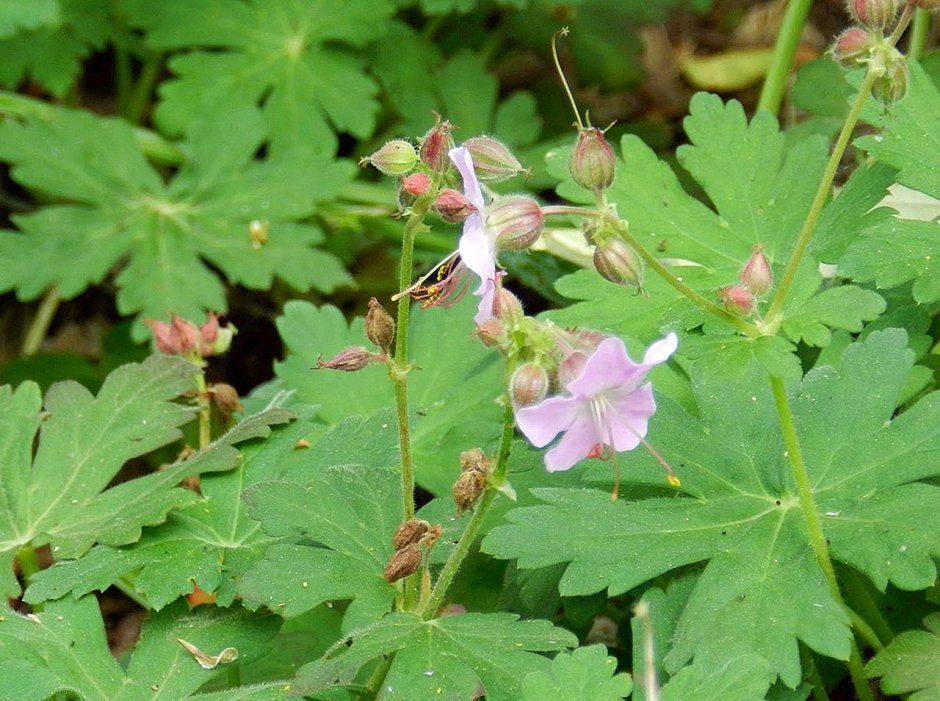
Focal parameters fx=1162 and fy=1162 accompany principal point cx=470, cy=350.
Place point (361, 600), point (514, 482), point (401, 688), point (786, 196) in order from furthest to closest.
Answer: point (786, 196), point (514, 482), point (361, 600), point (401, 688)

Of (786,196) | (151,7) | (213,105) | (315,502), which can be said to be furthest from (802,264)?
(151,7)

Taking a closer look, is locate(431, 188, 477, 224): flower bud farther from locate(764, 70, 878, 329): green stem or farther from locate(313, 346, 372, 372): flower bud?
locate(764, 70, 878, 329): green stem

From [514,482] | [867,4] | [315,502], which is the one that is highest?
[867,4]

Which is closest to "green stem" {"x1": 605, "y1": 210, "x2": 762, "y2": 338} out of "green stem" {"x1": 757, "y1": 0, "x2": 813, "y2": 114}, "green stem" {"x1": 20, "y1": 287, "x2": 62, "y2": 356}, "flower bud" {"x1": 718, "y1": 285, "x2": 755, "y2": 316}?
"flower bud" {"x1": 718, "y1": 285, "x2": 755, "y2": 316}

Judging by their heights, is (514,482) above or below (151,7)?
below

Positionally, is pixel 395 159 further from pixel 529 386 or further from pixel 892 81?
pixel 892 81

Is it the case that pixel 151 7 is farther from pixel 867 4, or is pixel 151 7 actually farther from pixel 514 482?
pixel 867 4
